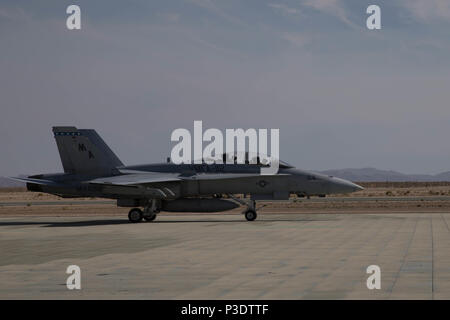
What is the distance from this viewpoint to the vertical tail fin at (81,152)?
104ft

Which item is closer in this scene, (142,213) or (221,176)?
(221,176)

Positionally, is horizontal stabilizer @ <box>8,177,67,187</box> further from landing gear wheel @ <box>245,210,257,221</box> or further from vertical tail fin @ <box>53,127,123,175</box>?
landing gear wheel @ <box>245,210,257,221</box>

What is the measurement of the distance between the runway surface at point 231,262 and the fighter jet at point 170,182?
16.7 feet

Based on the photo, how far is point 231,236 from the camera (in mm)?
21953

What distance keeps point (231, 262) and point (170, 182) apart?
1619 cm

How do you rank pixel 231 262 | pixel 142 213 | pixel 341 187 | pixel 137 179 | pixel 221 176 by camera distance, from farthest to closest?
pixel 142 213 → pixel 137 179 → pixel 221 176 → pixel 341 187 → pixel 231 262

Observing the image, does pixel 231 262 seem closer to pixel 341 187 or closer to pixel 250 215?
pixel 250 215

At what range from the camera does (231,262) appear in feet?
48.2

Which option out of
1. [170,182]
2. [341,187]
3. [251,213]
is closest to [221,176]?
[251,213]

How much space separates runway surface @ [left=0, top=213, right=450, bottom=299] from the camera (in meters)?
10.8

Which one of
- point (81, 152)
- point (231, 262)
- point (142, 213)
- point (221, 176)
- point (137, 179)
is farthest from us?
point (81, 152)

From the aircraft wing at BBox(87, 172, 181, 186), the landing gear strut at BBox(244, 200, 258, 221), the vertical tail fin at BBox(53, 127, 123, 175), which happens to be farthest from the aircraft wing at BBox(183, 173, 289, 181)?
the vertical tail fin at BBox(53, 127, 123, 175)

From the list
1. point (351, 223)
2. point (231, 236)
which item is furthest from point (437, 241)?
point (351, 223)

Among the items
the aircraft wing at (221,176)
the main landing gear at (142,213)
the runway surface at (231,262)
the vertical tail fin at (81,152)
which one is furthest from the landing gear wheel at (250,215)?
the vertical tail fin at (81,152)
